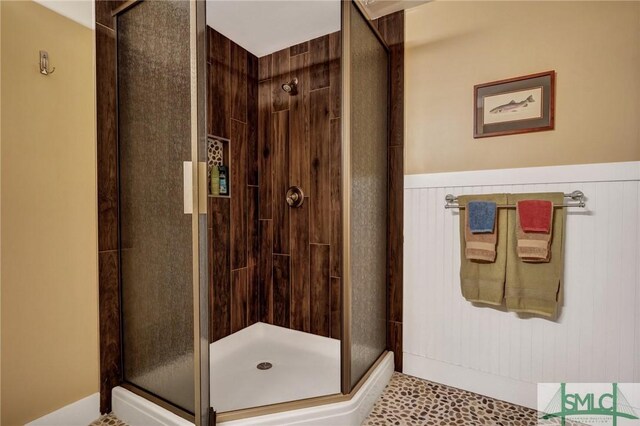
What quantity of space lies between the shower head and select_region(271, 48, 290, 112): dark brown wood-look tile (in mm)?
64

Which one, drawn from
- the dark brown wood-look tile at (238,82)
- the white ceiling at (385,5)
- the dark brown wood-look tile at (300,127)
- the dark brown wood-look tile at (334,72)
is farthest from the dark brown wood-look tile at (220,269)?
the white ceiling at (385,5)

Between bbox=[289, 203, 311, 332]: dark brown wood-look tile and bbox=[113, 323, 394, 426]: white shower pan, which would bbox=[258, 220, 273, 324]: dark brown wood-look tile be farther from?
bbox=[289, 203, 311, 332]: dark brown wood-look tile

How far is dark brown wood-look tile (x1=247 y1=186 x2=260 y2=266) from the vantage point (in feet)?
8.86

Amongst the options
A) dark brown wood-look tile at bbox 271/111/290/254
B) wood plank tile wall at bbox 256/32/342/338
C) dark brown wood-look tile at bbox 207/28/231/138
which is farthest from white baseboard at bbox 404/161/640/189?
dark brown wood-look tile at bbox 207/28/231/138

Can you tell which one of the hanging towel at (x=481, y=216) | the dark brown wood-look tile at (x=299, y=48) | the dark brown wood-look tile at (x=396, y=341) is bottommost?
the dark brown wood-look tile at (x=396, y=341)

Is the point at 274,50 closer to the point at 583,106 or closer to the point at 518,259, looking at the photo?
the point at 583,106

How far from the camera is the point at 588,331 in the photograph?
5.24ft

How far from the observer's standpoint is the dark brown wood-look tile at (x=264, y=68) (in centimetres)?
275

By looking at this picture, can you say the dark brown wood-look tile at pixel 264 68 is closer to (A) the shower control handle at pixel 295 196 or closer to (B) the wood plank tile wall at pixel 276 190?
(B) the wood plank tile wall at pixel 276 190

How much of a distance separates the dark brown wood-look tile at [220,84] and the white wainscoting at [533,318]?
1.43 meters

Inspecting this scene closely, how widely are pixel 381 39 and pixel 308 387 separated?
2.21 meters

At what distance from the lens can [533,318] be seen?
1716 mm

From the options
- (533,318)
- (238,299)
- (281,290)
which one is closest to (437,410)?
(533,318)

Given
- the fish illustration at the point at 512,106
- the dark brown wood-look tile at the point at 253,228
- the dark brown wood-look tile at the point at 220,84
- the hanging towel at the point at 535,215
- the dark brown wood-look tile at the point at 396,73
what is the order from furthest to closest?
the dark brown wood-look tile at the point at 253,228 → the dark brown wood-look tile at the point at 220,84 → the dark brown wood-look tile at the point at 396,73 → the fish illustration at the point at 512,106 → the hanging towel at the point at 535,215
